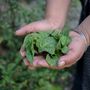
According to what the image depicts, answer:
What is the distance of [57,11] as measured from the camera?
8.58ft

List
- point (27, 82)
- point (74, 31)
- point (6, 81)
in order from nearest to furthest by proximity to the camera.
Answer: point (74, 31)
point (6, 81)
point (27, 82)

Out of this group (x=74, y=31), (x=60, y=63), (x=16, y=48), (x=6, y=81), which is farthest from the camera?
(x=16, y=48)

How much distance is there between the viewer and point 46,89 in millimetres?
2912

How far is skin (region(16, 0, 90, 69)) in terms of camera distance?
7.59 ft

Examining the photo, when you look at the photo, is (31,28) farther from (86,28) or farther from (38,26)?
(86,28)

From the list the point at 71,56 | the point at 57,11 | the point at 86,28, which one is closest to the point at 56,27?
the point at 57,11

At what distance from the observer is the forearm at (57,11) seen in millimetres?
2607

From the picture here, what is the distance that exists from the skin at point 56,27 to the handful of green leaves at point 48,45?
0.03m

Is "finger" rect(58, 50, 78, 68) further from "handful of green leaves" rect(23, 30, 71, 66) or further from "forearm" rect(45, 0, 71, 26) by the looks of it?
"forearm" rect(45, 0, 71, 26)

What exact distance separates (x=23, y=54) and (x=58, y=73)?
3.18 ft

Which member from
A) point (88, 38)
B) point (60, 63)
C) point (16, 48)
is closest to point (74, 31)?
point (88, 38)

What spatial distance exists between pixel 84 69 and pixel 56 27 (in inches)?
11.9

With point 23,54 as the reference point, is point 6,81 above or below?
below

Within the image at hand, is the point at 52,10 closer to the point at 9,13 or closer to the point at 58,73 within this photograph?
the point at 9,13
